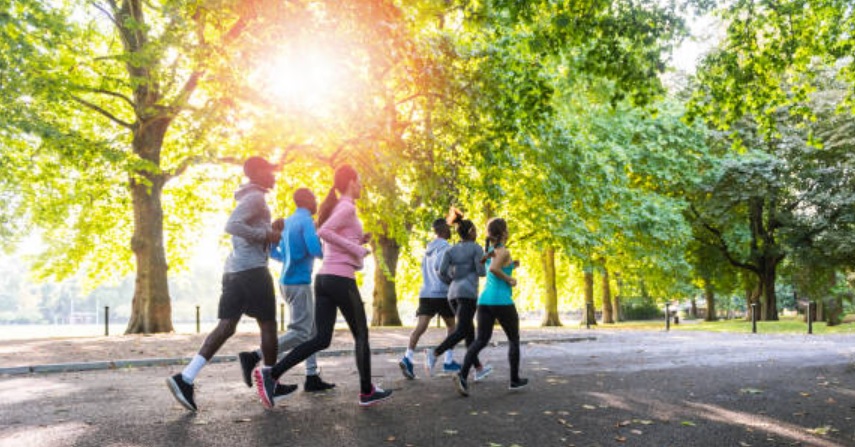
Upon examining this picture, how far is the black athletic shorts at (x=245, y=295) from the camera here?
6.36m

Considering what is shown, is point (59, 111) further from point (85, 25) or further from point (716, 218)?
point (716, 218)

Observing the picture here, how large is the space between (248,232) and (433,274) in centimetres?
329

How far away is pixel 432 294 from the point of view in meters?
9.05

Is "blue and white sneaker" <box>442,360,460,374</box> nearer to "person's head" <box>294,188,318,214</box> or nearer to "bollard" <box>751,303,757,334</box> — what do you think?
"person's head" <box>294,188,318,214</box>

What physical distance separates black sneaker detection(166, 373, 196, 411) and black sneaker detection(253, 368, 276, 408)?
0.57m

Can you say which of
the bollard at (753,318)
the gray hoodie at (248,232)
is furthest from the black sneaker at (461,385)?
the bollard at (753,318)

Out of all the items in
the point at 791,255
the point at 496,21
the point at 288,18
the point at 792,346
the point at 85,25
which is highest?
the point at 85,25

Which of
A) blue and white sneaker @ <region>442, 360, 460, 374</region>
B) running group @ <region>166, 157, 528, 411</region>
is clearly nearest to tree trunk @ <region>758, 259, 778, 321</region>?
blue and white sneaker @ <region>442, 360, 460, 374</region>

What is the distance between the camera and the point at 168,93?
19.7 metres

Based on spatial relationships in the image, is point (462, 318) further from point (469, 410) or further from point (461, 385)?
point (469, 410)

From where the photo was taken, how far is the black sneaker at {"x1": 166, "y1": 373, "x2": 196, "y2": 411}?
243 inches

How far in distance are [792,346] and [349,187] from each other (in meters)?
12.3

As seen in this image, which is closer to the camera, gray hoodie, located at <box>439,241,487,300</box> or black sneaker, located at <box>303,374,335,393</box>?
black sneaker, located at <box>303,374,335,393</box>

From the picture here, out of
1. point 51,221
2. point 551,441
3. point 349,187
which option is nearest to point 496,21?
point 349,187
